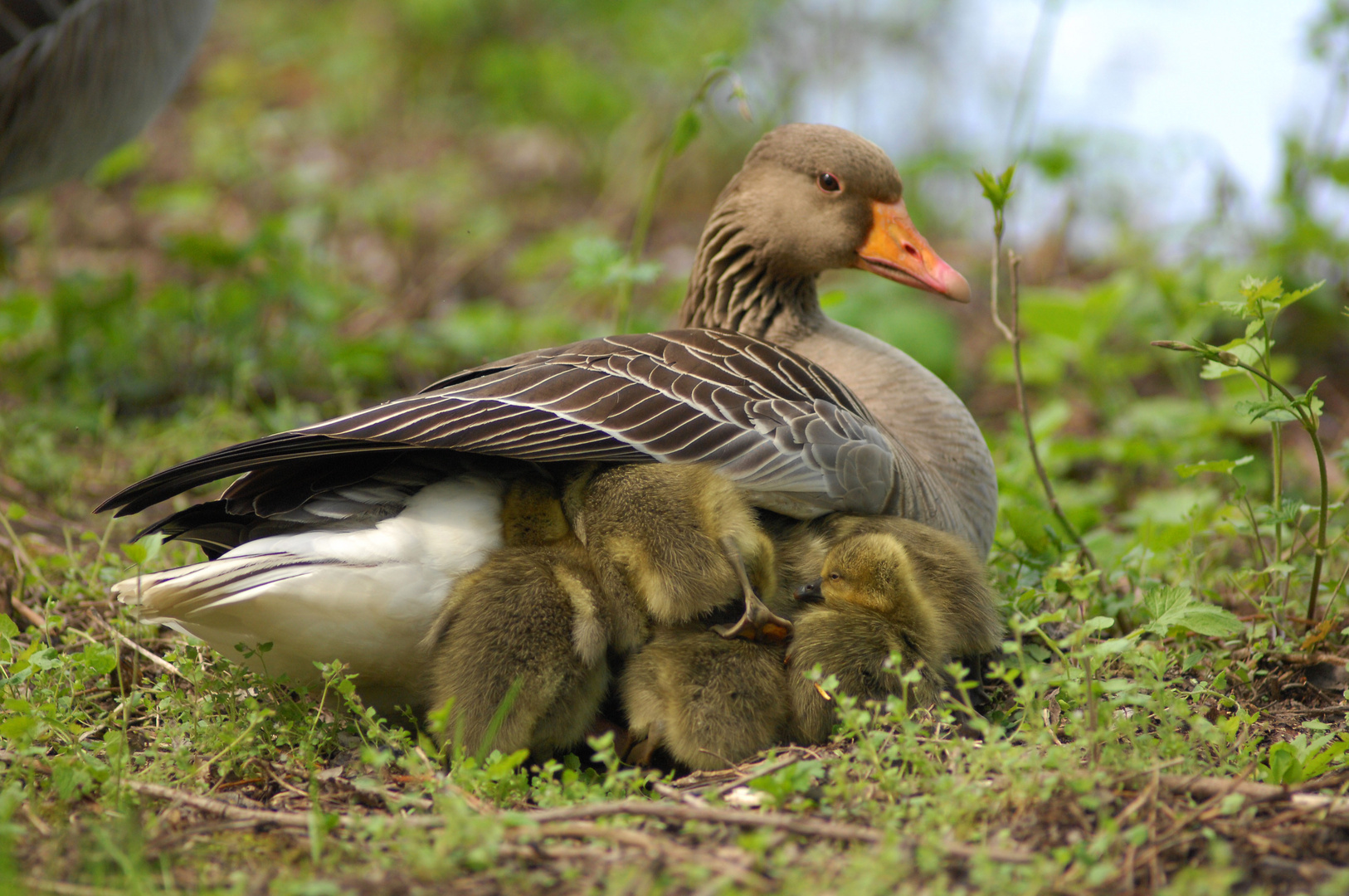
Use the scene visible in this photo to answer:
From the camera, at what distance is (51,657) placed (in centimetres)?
319

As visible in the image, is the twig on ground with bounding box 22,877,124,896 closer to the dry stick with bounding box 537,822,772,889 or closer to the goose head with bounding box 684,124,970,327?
the dry stick with bounding box 537,822,772,889

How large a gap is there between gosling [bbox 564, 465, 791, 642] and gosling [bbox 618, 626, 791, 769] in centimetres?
5

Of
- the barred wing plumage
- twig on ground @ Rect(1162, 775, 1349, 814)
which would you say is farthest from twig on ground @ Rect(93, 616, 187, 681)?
twig on ground @ Rect(1162, 775, 1349, 814)

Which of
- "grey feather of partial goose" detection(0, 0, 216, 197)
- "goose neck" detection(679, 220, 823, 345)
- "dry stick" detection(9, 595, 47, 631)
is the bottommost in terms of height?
"dry stick" detection(9, 595, 47, 631)

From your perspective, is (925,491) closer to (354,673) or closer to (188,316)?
(354,673)

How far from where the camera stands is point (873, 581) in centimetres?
293

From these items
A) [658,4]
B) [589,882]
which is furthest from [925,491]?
[658,4]

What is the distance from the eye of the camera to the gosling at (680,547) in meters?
2.85

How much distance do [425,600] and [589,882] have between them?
0.99 metres

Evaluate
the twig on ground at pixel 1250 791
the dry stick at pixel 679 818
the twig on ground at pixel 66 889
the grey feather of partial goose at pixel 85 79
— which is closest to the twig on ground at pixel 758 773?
the dry stick at pixel 679 818

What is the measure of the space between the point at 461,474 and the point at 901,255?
178 centimetres

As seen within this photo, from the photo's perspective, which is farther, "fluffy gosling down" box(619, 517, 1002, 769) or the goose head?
the goose head

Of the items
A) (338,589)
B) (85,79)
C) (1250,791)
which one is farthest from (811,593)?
(85,79)

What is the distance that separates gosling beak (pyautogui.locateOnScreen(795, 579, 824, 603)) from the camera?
119 inches
